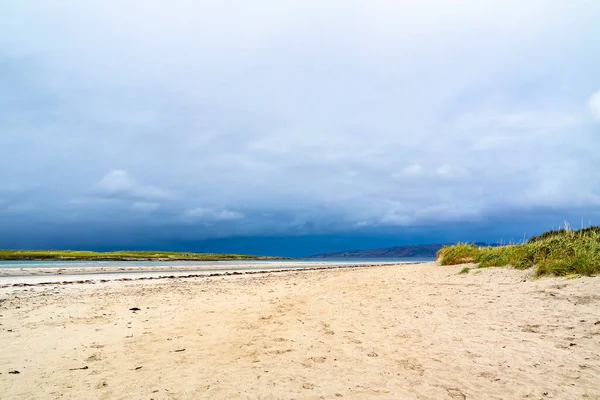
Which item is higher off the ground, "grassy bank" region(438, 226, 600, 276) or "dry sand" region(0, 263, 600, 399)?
"grassy bank" region(438, 226, 600, 276)

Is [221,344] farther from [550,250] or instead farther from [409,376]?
[550,250]

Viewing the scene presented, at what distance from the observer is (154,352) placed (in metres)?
A: 7.11

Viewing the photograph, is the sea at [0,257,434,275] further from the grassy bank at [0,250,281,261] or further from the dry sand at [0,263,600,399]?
the dry sand at [0,263,600,399]

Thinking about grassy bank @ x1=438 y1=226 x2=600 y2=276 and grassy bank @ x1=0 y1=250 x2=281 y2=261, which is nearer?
grassy bank @ x1=438 y1=226 x2=600 y2=276

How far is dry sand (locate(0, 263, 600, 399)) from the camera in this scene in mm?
5199

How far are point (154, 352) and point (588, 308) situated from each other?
31.4ft

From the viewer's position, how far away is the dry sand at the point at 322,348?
5199 mm

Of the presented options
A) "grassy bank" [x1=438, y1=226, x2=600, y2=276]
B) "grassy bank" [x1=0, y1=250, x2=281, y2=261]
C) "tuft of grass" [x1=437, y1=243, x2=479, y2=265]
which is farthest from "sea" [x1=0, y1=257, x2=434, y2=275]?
"grassy bank" [x1=438, y1=226, x2=600, y2=276]

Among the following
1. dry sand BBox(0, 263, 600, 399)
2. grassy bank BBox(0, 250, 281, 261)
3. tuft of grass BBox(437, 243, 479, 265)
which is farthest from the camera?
grassy bank BBox(0, 250, 281, 261)

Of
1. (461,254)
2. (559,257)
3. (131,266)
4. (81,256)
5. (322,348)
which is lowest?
(81,256)

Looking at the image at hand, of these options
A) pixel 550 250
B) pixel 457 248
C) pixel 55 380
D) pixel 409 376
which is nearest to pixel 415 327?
pixel 409 376

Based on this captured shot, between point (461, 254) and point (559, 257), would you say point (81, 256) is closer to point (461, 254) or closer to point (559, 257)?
point (461, 254)

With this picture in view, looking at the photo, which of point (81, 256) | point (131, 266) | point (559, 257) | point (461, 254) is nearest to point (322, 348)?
point (559, 257)

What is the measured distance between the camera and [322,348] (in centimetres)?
704
